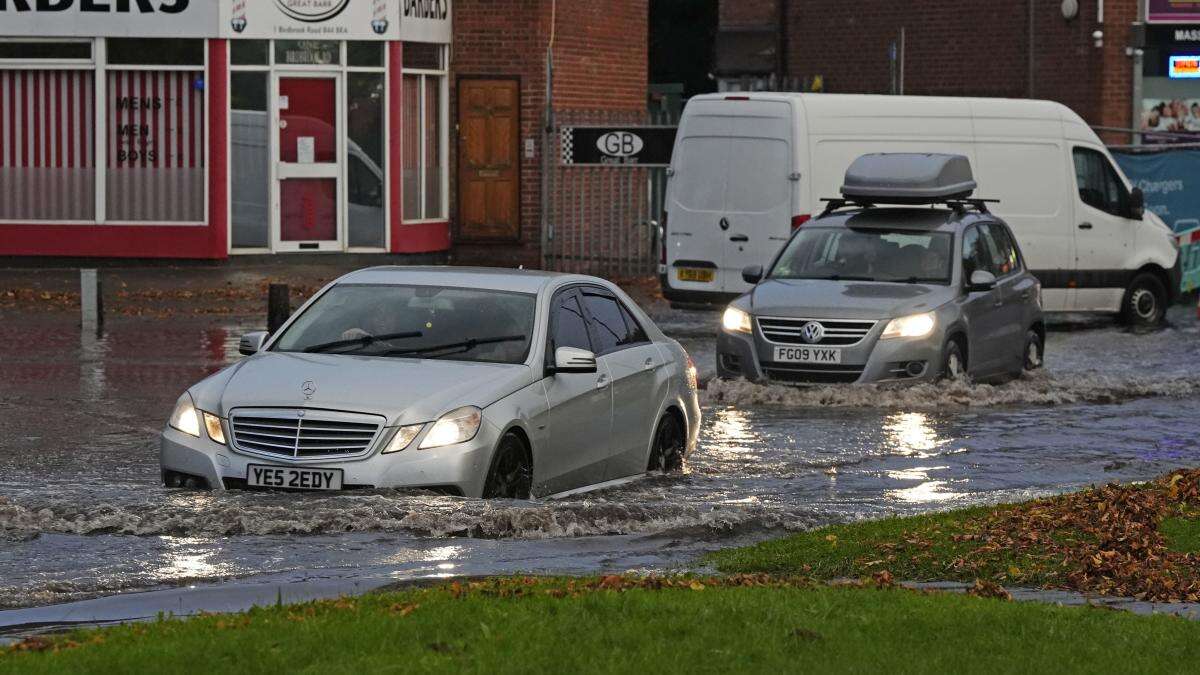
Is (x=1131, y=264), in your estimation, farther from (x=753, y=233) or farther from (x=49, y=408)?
(x=49, y=408)

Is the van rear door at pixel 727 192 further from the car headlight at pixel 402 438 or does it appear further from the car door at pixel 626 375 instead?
the car headlight at pixel 402 438

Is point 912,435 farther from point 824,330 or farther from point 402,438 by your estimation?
point 402,438

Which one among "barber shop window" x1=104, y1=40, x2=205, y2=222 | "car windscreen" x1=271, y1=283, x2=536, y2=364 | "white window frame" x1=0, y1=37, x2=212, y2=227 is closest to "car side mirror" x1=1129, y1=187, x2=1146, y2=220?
"white window frame" x1=0, y1=37, x2=212, y2=227

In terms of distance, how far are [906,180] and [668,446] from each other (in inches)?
261

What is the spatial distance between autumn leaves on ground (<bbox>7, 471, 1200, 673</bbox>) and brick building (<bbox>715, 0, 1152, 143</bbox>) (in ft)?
81.9

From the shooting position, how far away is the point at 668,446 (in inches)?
515

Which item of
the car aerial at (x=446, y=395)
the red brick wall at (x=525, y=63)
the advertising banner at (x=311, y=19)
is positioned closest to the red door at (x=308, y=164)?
the advertising banner at (x=311, y=19)

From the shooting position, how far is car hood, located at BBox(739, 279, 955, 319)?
56.8ft

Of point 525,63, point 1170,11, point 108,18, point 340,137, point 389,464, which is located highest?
point 1170,11

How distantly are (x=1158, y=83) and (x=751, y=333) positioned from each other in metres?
18.0

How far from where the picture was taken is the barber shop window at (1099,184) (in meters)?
24.8

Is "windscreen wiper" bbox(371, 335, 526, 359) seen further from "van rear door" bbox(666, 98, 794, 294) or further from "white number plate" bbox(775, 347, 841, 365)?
"van rear door" bbox(666, 98, 794, 294)

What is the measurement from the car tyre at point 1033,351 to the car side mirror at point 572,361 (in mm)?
8647

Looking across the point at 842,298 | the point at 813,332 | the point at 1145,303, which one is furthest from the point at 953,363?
the point at 1145,303
